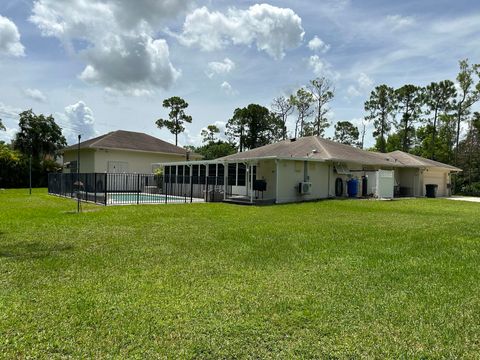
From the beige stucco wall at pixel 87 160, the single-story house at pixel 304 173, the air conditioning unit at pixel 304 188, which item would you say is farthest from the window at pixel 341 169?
the beige stucco wall at pixel 87 160

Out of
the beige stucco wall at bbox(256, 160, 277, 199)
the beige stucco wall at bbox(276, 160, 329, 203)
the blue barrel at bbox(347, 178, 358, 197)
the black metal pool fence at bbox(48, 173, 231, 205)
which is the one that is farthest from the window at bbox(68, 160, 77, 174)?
the blue barrel at bbox(347, 178, 358, 197)

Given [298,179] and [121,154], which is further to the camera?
[121,154]

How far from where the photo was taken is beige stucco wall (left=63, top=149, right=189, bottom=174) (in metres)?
26.2

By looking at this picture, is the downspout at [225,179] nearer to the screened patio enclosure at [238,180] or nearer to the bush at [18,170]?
the screened patio enclosure at [238,180]

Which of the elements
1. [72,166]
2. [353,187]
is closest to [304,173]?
[353,187]

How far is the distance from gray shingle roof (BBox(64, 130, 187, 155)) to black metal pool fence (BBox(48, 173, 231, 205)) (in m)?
3.68

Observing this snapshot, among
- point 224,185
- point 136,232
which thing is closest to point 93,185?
point 224,185

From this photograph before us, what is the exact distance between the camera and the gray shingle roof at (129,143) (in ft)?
87.0

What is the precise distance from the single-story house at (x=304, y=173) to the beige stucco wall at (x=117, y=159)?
436 cm

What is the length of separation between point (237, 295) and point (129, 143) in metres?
26.1

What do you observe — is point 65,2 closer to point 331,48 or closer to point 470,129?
point 331,48

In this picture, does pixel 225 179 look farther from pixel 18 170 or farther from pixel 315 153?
pixel 18 170

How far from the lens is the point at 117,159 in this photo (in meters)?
27.0

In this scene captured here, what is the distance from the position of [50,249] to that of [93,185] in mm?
10912
